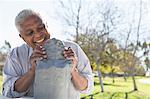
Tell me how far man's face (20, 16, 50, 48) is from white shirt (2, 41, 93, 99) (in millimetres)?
156

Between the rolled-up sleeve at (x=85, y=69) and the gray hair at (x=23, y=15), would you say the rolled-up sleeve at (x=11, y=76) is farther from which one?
the rolled-up sleeve at (x=85, y=69)

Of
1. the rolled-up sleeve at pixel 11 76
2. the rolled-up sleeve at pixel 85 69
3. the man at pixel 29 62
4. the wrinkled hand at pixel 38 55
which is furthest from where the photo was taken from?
the rolled-up sleeve at pixel 85 69

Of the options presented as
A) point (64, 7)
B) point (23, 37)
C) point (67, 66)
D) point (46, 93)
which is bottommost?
point (46, 93)

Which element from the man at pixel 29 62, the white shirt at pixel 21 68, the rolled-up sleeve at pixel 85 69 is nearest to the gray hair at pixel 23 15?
the man at pixel 29 62

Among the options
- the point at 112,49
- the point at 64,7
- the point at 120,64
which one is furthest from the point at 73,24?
the point at 120,64

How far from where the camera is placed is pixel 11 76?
1.76 meters

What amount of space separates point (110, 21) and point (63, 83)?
26.3 metres

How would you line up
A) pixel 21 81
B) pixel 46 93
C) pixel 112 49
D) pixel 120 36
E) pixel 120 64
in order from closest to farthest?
pixel 46 93 → pixel 21 81 → pixel 120 36 → pixel 112 49 → pixel 120 64

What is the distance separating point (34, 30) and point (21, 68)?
25cm

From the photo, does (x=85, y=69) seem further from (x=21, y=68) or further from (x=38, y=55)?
(x=38, y=55)

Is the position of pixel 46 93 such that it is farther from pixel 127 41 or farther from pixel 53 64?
pixel 127 41

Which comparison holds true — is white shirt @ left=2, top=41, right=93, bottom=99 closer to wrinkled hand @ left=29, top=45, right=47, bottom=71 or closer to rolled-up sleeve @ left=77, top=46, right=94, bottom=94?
rolled-up sleeve @ left=77, top=46, right=94, bottom=94

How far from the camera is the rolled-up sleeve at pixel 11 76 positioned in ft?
5.61

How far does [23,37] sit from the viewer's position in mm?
1720
